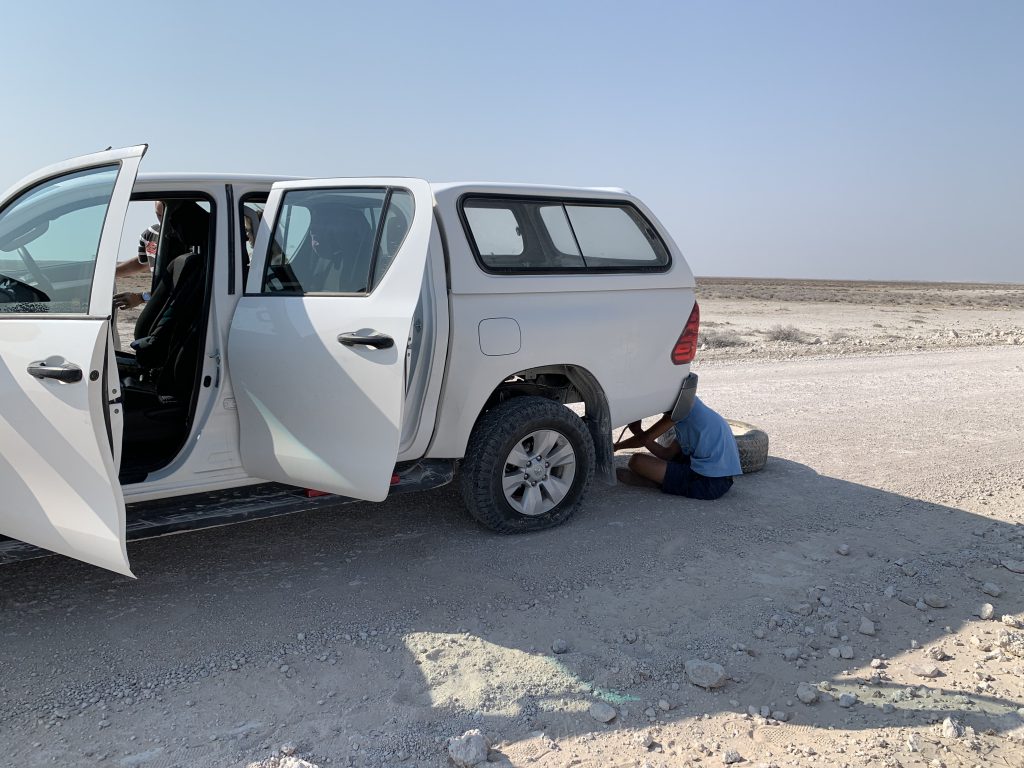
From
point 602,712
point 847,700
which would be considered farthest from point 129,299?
point 847,700

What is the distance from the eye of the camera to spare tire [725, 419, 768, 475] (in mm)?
6438

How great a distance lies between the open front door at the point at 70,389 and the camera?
335 centimetres

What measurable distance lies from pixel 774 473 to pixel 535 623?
126 inches

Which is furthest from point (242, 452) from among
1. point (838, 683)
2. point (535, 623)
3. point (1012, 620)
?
point (1012, 620)

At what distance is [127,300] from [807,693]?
Answer: 4.85 meters

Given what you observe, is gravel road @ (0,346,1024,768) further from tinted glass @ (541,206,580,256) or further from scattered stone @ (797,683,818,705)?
Result: tinted glass @ (541,206,580,256)

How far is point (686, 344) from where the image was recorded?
5.68 m

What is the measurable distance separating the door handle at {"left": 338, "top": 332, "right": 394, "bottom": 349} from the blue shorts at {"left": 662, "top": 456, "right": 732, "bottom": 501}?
8.82 ft

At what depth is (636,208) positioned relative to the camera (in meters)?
5.67

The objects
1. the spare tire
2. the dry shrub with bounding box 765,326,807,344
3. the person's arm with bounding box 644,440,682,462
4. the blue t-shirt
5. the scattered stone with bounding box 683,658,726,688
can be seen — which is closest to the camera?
the scattered stone with bounding box 683,658,726,688

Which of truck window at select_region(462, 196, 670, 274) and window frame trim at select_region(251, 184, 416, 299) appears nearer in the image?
window frame trim at select_region(251, 184, 416, 299)

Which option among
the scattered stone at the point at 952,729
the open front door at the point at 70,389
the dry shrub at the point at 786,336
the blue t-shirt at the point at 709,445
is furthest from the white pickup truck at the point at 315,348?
the dry shrub at the point at 786,336

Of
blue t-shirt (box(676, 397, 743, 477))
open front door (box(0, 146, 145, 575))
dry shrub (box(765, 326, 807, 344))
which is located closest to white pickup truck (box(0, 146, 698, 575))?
open front door (box(0, 146, 145, 575))

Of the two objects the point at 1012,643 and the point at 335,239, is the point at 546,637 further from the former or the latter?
the point at 335,239
